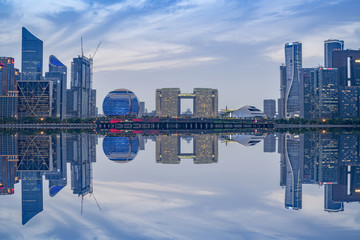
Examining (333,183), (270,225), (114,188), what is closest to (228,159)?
(333,183)

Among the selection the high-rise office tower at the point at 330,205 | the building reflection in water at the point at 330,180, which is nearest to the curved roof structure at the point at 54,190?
the building reflection in water at the point at 330,180

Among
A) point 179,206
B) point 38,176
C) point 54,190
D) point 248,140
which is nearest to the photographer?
point 179,206

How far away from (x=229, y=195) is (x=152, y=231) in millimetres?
7529

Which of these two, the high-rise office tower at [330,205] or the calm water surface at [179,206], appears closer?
the calm water surface at [179,206]

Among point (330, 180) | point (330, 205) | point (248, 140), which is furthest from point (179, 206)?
point (248, 140)

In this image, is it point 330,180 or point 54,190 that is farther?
point 330,180

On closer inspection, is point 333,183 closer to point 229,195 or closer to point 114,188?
point 229,195

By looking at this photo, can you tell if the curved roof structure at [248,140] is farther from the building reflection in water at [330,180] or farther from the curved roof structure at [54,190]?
the curved roof structure at [54,190]

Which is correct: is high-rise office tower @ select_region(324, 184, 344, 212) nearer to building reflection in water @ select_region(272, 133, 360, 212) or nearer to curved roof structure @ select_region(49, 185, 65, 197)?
building reflection in water @ select_region(272, 133, 360, 212)

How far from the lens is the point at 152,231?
14734mm

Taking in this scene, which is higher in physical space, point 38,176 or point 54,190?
point 38,176

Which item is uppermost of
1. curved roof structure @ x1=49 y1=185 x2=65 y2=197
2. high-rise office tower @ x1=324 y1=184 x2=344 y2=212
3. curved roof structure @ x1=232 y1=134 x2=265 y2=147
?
curved roof structure @ x1=232 y1=134 x2=265 y2=147

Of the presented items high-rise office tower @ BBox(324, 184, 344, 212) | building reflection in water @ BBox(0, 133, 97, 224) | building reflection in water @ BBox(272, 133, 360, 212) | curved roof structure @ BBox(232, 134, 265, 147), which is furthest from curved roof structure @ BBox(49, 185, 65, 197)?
curved roof structure @ BBox(232, 134, 265, 147)

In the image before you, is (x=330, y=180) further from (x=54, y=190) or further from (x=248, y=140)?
(x=248, y=140)
